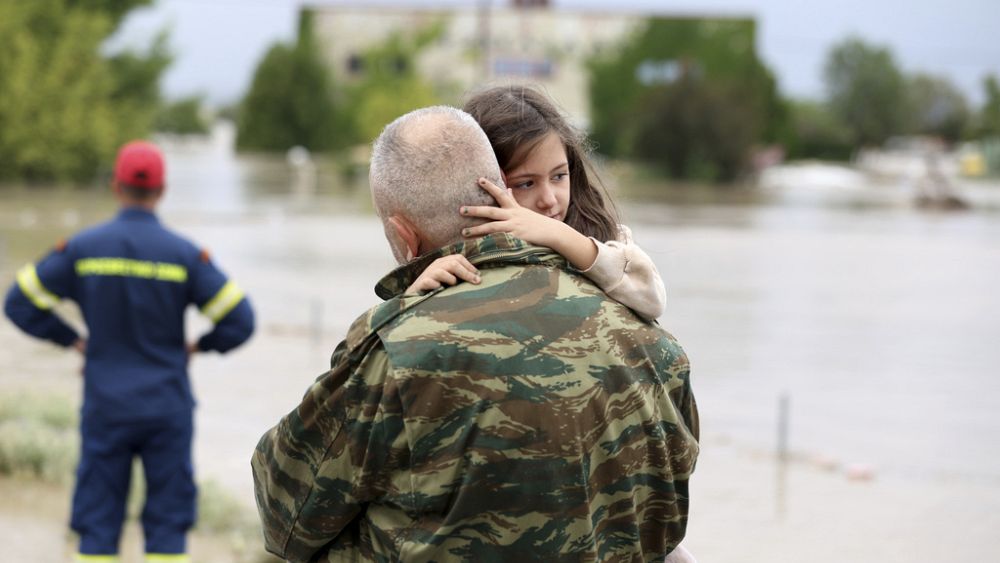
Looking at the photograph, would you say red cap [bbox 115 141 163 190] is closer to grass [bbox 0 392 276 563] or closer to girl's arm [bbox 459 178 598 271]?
grass [bbox 0 392 276 563]

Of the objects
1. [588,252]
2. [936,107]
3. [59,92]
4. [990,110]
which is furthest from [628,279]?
[936,107]

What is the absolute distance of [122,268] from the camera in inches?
191

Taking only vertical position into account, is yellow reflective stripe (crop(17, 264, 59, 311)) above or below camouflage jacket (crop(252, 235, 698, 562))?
below

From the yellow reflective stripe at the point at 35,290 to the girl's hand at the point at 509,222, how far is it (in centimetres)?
328

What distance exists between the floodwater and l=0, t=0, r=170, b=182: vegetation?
539 cm

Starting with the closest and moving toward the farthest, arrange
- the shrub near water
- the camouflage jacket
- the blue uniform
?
the camouflage jacket
the blue uniform
the shrub near water

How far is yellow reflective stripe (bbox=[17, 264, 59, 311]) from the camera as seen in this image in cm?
492

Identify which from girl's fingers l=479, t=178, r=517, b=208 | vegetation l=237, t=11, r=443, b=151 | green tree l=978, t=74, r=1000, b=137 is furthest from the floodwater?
green tree l=978, t=74, r=1000, b=137

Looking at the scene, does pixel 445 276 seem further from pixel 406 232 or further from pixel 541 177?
pixel 541 177

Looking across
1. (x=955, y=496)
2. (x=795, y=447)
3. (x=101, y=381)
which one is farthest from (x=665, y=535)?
(x=795, y=447)

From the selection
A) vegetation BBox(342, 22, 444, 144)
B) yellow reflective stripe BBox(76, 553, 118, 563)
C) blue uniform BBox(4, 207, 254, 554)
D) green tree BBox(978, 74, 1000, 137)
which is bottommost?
green tree BBox(978, 74, 1000, 137)

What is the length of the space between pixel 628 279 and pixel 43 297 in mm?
3380

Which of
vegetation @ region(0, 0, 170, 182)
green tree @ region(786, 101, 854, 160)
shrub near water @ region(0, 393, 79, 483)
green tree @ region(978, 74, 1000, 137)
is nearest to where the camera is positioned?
shrub near water @ region(0, 393, 79, 483)

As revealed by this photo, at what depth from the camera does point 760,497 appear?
7.18m
